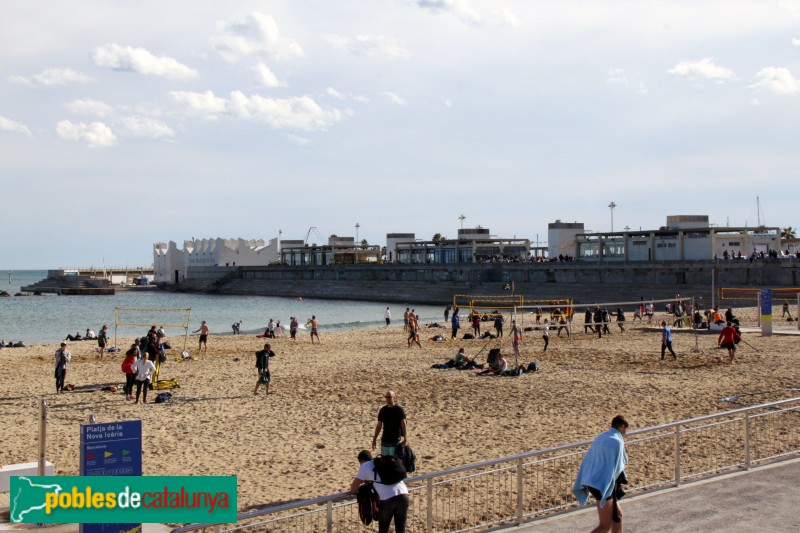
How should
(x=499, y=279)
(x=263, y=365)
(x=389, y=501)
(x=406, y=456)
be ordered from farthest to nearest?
(x=499, y=279) < (x=263, y=365) < (x=406, y=456) < (x=389, y=501)

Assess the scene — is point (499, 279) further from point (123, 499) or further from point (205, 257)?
point (123, 499)

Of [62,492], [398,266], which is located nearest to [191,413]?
Result: [62,492]

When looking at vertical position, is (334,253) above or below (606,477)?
above

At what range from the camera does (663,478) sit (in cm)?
1019

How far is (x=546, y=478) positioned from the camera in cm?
1045

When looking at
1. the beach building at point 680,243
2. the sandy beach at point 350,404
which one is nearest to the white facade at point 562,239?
the beach building at point 680,243

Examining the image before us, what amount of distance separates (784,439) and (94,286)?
124862mm

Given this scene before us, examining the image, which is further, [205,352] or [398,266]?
[398,266]

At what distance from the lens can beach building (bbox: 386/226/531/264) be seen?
345ft

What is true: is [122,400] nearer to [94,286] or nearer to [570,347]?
[570,347]

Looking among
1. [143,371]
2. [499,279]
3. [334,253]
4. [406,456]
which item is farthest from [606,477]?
[334,253]

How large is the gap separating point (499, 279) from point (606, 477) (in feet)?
266

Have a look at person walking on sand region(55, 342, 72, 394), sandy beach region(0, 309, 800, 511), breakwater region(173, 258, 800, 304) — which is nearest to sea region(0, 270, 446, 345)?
breakwater region(173, 258, 800, 304)

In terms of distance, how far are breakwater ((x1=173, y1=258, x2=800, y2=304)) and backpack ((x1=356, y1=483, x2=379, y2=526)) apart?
33.3 m
